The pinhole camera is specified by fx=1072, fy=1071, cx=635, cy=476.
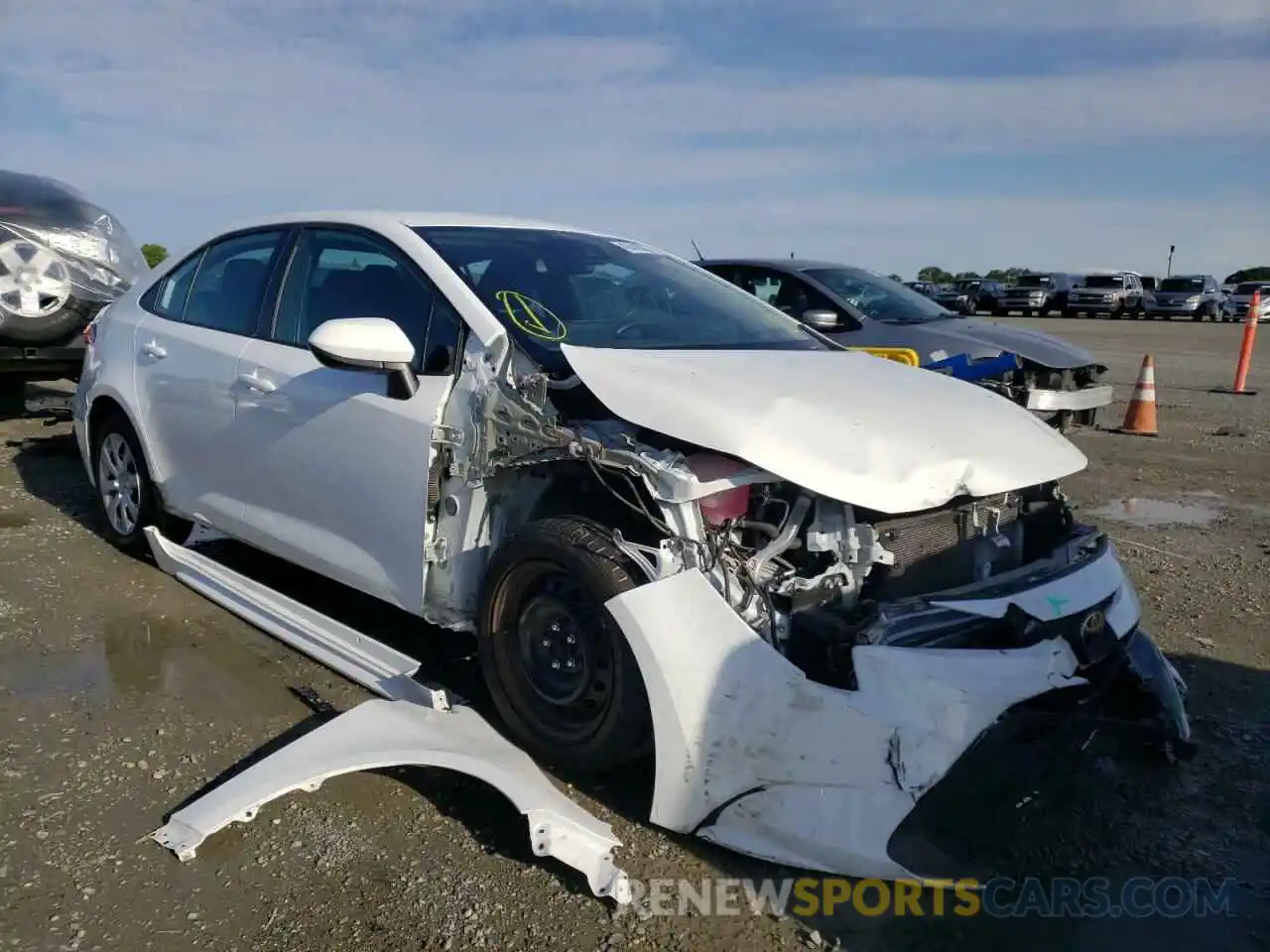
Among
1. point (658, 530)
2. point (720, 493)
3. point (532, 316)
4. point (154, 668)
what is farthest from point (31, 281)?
point (720, 493)

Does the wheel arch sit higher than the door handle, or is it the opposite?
the door handle

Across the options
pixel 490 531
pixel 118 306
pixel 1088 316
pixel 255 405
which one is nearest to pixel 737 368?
pixel 490 531

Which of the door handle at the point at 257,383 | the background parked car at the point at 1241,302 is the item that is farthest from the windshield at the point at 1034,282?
the door handle at the point at 257,383

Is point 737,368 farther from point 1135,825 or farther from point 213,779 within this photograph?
point 213,779

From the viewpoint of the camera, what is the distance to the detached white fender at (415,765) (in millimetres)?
2686

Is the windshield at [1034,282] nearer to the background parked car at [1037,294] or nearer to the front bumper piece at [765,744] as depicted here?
the background parked car at [1037,294]

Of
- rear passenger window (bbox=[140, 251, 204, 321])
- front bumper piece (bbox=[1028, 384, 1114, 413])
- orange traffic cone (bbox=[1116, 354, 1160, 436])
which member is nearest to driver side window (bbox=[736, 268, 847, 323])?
front bumper piece (bbox=[1028, 384, 1114, 413])

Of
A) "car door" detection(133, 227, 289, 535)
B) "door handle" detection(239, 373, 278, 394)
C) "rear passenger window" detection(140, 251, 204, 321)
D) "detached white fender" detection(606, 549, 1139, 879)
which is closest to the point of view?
"detached white fender" detection(606, 549, 1139, 879)

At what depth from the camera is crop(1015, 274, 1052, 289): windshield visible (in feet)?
120

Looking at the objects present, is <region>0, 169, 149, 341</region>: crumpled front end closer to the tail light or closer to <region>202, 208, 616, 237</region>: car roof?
<region>202, 208, 616, 237</region>: car roof

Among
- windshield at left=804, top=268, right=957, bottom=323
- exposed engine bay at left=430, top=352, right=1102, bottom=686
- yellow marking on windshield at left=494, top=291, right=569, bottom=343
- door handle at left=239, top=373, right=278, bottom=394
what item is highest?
yellow marking on windshield at left=494, top=291, right=569, bottom=343

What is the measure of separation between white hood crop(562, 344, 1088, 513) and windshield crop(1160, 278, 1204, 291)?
35676 mm

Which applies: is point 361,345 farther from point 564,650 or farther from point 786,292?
point 786,292

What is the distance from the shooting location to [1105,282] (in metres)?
35.7
